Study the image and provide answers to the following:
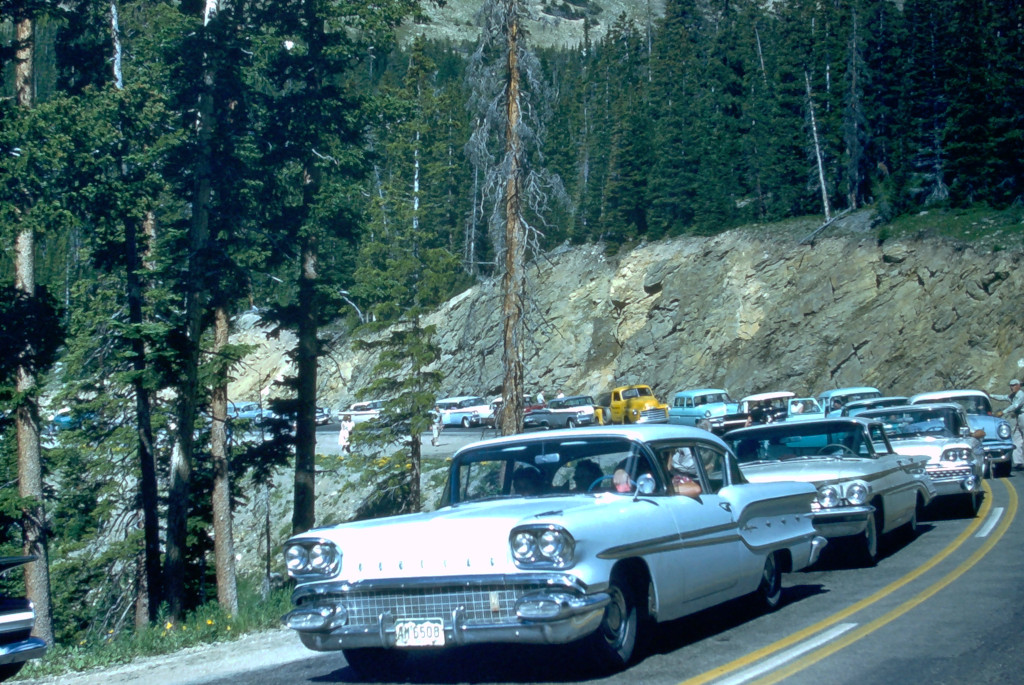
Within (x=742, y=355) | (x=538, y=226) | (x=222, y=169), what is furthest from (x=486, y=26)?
(x=742, y=355)

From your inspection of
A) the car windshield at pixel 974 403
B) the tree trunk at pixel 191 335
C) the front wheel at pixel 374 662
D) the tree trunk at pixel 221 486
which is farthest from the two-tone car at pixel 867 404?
the front wheel at pixel 374 662

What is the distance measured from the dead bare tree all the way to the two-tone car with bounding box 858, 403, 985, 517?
6837 millimetres

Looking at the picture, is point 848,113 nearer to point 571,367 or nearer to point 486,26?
point 571,367

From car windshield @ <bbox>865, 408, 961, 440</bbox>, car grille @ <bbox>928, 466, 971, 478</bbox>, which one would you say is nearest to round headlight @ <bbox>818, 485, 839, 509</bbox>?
car grille @ <bbox>928, 466, 971, 478</bbox>

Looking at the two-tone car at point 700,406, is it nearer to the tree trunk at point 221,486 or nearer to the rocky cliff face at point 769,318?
the rocky cliff face at point 769,318

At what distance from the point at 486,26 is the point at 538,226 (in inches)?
162

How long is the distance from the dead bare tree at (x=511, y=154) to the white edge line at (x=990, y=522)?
821cm

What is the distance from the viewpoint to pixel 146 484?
25.4 meters

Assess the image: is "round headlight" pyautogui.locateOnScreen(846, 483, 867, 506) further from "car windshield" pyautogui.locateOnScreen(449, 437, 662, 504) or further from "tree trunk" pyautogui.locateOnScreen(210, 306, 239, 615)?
"tree trunk" pyautogui.locateOnScreen(210, 306, 239, 615)

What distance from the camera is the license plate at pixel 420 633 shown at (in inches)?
230

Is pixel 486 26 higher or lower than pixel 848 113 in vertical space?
lower

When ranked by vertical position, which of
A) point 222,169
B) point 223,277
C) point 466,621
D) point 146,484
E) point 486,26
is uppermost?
point 486,26

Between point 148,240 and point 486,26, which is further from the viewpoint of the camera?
point 148,240

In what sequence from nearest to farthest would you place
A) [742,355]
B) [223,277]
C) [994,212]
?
[223,277] → [994,212] → [742,355]
